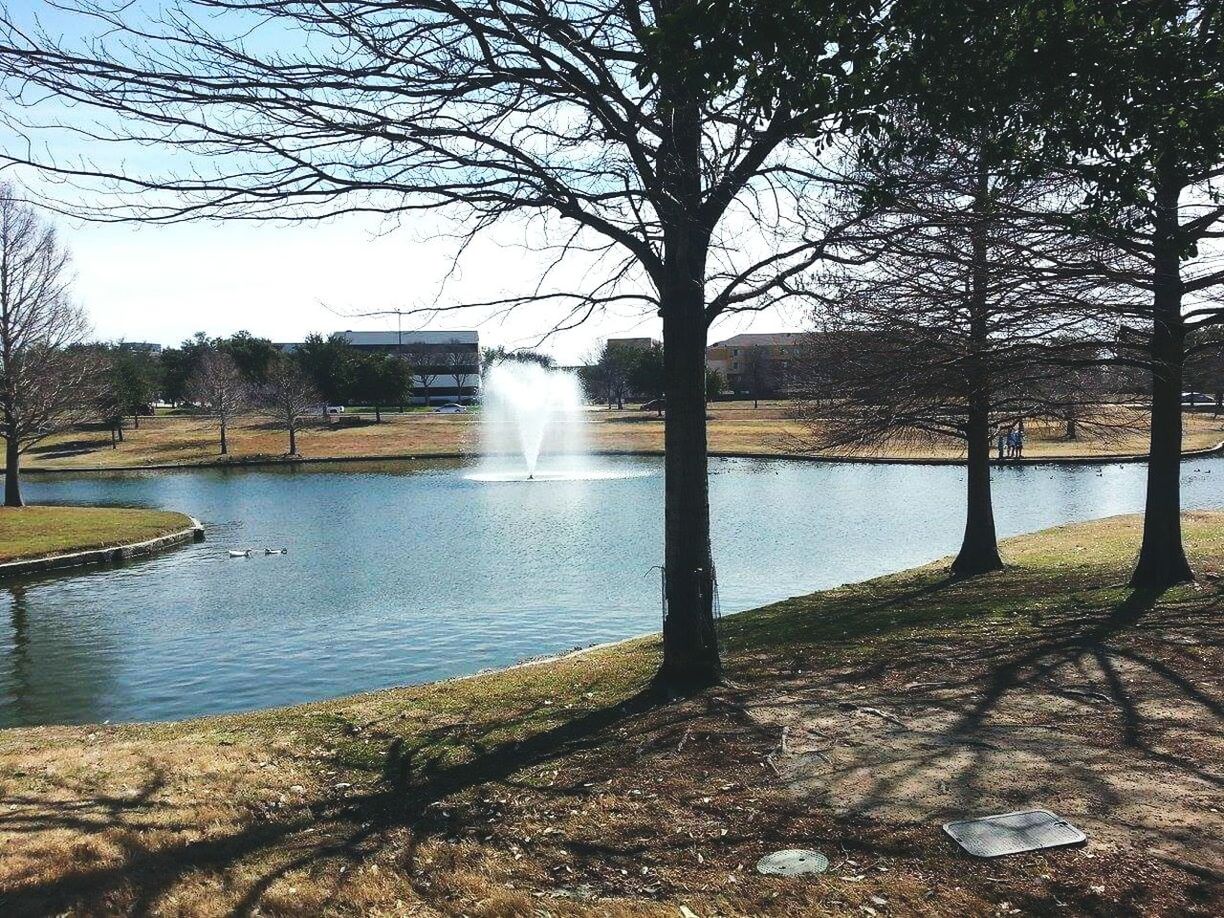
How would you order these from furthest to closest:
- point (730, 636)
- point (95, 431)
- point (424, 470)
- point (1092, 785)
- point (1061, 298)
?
point (95, 431) < point (424, 470) < point (730, 636) < point (1061, 298) < point (1092, 785)

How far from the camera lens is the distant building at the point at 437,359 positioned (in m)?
103

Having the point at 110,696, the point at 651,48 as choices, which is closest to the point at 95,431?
the point at 110,696

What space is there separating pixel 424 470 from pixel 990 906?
5096cm

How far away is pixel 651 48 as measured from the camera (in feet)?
21.0

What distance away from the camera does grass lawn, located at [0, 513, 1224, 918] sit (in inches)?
183

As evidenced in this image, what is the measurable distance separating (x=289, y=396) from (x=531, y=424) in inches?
676

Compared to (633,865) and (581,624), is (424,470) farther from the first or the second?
(633,865)

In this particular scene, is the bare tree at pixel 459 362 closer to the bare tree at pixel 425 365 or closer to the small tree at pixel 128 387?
the bare tree at pixel 425 365

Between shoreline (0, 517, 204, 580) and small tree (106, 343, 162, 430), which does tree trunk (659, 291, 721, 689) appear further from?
small tree (106, 343, 162, 430)

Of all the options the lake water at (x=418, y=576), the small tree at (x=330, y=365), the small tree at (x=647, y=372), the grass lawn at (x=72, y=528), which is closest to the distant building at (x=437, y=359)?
the small tree at (x=330, y=365)

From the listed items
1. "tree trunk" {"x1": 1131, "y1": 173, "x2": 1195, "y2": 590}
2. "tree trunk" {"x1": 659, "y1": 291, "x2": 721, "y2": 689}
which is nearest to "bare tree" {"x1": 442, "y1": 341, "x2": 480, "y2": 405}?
"tree trunk" {"x1": 1131, "y1": 173, "x2": 1195, "y2": 590}

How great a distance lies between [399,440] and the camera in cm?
6869

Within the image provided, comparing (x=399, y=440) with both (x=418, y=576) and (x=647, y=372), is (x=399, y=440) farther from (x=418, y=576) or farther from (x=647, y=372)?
(x=418, y=576)

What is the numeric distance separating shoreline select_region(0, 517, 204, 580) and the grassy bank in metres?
33.2
